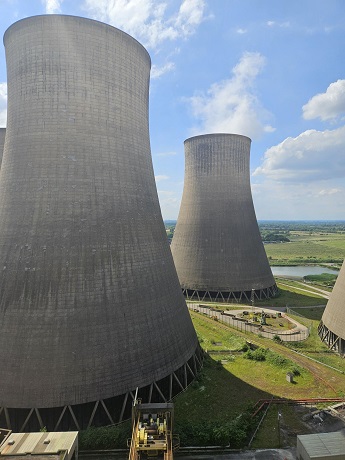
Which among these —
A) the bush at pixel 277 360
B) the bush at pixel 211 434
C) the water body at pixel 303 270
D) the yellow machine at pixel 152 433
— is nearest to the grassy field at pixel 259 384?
the bush at pixel 277 360

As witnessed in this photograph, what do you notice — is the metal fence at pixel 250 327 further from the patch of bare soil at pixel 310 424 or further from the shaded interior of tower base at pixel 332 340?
the patch of bare soil at pixel 310 424

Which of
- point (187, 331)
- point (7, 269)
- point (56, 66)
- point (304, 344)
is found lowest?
point (304, 344)

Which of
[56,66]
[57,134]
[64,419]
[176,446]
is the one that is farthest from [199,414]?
[56,66]

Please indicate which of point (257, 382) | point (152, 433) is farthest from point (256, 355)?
point (152, 433)

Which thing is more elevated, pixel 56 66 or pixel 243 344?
pixel 56 66

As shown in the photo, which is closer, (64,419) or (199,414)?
(64,419)

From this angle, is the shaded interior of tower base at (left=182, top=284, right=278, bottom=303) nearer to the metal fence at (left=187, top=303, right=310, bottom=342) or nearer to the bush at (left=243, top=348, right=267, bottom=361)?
the metal fence at (left=187, top=303, right=310, bottom=342)

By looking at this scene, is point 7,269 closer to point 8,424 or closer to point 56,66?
point 8,424
